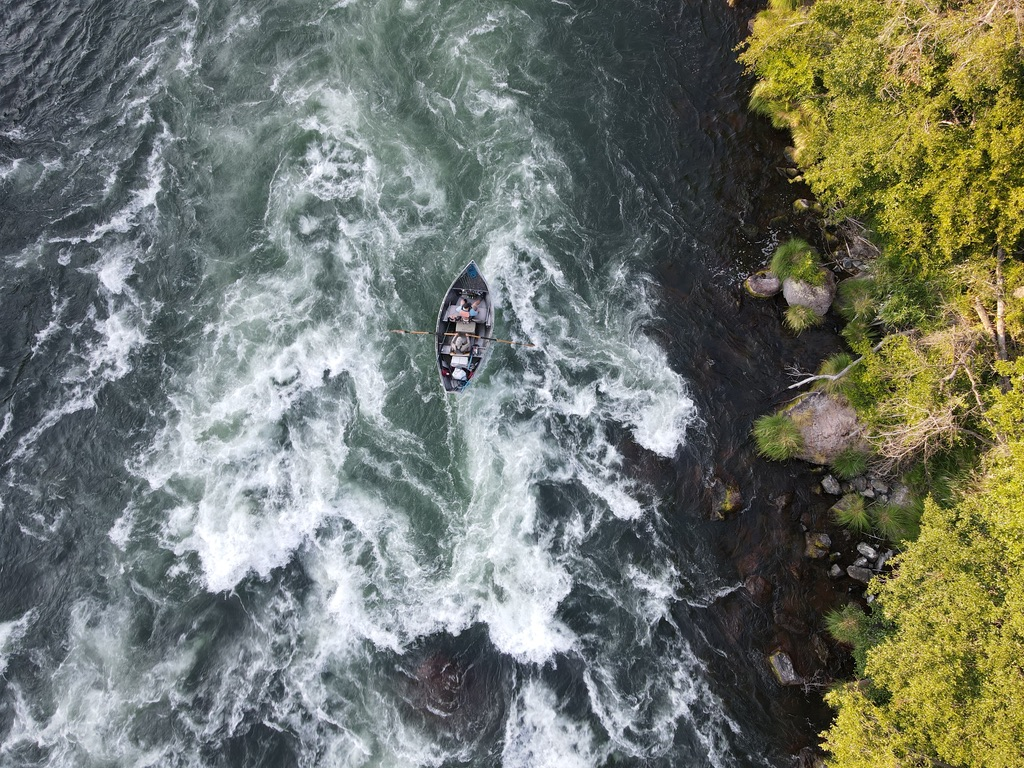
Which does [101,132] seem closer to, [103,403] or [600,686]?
[103,403]

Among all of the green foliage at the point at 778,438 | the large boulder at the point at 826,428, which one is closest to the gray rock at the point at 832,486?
the large boulder at the point at 826,428

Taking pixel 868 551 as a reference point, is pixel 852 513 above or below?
above

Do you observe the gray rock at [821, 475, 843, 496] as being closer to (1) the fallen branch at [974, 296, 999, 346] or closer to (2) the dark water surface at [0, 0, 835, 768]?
(2) the dark water surface at [0, 0, 835, 768]

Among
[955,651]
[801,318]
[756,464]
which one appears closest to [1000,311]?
[801,318]

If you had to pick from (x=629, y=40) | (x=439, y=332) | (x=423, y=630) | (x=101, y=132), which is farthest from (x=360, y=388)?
(x=629, y=40)

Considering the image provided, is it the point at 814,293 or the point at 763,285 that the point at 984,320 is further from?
the point at 763,285

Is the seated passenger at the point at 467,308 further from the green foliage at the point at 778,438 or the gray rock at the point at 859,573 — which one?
the gray rock at the point at 859,573

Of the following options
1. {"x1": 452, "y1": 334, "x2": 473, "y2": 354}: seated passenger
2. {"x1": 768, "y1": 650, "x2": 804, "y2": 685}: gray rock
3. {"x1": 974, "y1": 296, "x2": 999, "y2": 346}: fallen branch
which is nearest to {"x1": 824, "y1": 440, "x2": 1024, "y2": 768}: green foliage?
{"x1": 768, "y1": 650, "x2": 804, "y2": 685}: gray rock
